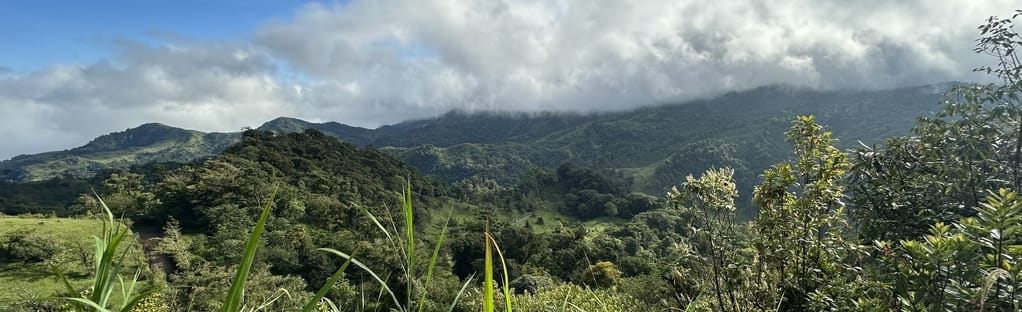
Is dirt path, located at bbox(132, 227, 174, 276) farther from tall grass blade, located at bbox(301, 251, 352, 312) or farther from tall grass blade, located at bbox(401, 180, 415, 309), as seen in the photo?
tall grass blade, located at bbox(301, 251, 352, 312)

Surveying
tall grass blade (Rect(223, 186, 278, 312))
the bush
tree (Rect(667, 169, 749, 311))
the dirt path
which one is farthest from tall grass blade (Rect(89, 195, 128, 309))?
the bush


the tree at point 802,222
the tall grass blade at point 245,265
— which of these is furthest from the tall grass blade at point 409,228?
the tree at point 802,222

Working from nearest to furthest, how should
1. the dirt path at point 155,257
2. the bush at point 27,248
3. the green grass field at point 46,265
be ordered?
the green grass field at point 46,265
the bush at point 27,248
the dirt path at point 155,257

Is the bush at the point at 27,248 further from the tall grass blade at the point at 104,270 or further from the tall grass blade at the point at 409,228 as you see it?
the tall grass blade at the point at 409,228

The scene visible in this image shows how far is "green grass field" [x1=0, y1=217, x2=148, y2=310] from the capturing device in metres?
29.8

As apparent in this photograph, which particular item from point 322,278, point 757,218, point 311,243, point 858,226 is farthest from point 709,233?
point 311,243

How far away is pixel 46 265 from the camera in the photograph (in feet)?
98.1

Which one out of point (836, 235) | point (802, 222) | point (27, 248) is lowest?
point (27, 248)

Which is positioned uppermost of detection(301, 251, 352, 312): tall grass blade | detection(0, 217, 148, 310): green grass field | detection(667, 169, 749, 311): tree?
detection(301, 251, 352, 312): tall grass blade

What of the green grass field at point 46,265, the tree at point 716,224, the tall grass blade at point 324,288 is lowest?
the green grass field at point 46,265

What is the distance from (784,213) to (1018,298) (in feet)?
6.25

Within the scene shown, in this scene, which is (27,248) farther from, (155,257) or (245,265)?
(245,265)

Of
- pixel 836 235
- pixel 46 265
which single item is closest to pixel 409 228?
pixel 836 235

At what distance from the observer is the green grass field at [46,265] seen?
1173 inches
